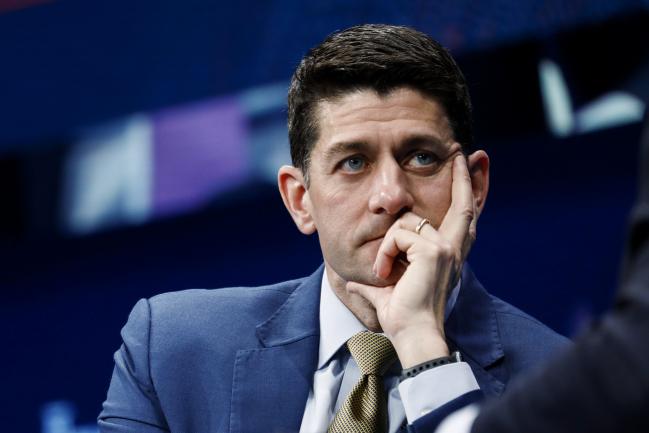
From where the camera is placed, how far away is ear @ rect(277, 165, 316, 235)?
217cm

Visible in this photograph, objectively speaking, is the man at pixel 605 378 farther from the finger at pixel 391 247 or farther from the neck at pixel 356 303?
the neck at pixel 356 303

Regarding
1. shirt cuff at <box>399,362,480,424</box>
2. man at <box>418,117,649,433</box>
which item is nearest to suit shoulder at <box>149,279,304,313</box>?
shirt cuff at <box>399,362,480,424</box>

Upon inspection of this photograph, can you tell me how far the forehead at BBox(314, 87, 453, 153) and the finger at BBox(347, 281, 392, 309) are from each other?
0.90 feet

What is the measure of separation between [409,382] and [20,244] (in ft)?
8.20

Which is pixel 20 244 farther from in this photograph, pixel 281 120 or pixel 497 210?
pixel 497 210

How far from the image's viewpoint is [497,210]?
10.3 feet

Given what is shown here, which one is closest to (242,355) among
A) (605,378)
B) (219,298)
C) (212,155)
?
(219,298)

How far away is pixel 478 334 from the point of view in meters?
2.05

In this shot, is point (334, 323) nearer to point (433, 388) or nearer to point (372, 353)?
point (372, 353)

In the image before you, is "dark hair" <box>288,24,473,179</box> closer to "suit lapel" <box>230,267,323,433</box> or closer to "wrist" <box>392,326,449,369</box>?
"suit lapel" <box>230,267,323,433</box>

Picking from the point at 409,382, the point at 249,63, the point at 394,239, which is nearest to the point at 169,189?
the point at 249,63

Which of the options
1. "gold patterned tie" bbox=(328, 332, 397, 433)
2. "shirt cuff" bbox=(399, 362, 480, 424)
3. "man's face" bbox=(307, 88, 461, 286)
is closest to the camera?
"shirt cuff" bbox=(399, 362, 480, 424)

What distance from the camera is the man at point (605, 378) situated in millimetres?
714

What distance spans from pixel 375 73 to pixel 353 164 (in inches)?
7.6
